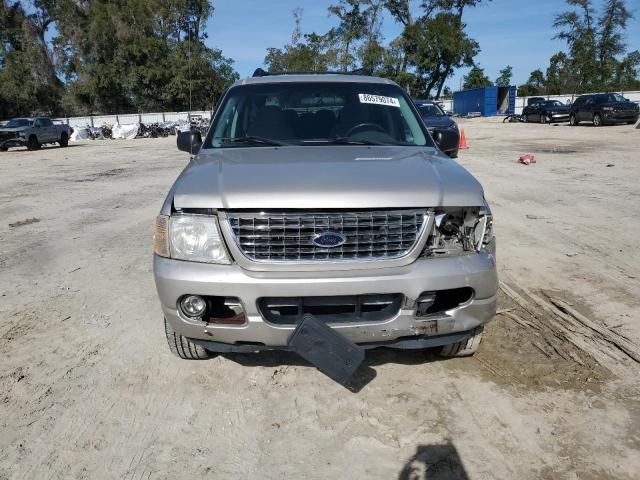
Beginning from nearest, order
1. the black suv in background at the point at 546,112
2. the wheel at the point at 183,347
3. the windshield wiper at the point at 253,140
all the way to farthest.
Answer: the wheel at the point at 183,347, the windshield wiper at the point at 253,140, the black suv in background at the point at 546,112

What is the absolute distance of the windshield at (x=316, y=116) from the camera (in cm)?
384

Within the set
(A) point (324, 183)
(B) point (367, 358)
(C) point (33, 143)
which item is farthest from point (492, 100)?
(A) point (324, 183)

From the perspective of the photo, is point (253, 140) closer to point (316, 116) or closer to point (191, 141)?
point (316, 116)

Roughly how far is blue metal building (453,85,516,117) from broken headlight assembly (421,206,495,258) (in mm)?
48482

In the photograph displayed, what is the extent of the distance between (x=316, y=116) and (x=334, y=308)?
189 centimetres

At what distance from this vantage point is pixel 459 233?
2775mm

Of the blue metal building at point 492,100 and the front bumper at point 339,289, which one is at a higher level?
the blue metal building at point 492,100

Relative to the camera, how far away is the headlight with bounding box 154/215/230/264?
2.69m

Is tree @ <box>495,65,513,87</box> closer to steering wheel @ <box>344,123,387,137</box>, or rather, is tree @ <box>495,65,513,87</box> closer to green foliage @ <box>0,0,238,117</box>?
green foliage @ <box>0,0,238,117</box>

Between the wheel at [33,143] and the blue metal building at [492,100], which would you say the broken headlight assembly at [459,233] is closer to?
the wheel at [33,143]

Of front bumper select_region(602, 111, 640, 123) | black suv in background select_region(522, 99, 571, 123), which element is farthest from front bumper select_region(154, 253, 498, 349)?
black suv in background select_region(522, 99, 571, 123)

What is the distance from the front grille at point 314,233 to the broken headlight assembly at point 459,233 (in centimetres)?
17

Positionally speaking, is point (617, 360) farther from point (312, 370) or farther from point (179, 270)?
point (179, 270)

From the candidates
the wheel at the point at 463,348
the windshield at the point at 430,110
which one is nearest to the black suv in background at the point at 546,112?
the windshield at the point at 430,110
